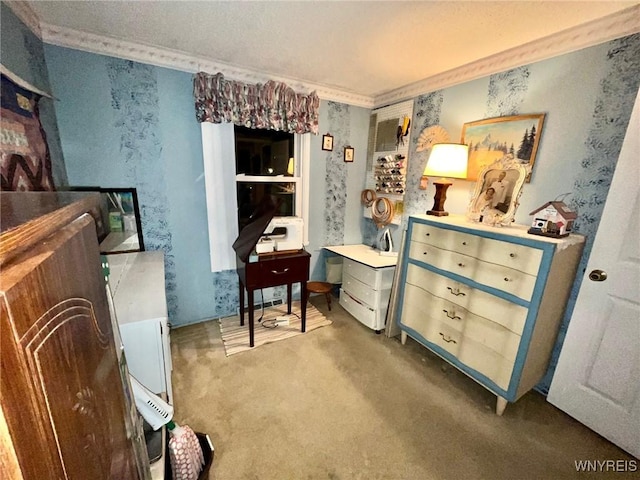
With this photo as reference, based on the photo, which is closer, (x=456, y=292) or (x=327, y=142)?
(x=456, y=292)

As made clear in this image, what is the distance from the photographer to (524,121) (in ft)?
5.75

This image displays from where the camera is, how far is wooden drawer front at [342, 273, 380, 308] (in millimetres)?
2430

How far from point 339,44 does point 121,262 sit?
2.22 metres

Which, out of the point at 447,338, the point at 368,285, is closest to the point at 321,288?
the point at 368,285

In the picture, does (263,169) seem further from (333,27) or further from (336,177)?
(333,27)

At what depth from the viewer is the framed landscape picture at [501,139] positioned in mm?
1729

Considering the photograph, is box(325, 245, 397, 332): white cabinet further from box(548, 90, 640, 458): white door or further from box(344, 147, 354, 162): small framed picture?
box(548, 90, 640, 458): white door

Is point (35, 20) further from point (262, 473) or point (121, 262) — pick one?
point (262, 473)

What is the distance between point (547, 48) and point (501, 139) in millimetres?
A: 546

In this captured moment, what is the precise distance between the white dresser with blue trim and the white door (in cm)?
11

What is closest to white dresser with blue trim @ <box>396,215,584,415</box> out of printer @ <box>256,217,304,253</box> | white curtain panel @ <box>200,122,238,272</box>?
printer @ <box>256,217,304,253</box>

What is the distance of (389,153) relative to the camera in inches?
110

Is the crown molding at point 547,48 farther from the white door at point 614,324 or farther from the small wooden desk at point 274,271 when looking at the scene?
the small wooden desk at point 274,271

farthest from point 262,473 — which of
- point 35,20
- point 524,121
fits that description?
point 35,20
